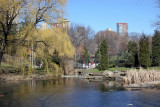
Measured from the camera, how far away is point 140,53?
27.4 meters

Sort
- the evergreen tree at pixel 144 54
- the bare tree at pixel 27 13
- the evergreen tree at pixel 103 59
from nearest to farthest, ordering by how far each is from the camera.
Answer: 1. the bare tree at pixel 27 13
2. the evergreen tree at pixel 144 54
3. the evergreen tree at pixel 103 59

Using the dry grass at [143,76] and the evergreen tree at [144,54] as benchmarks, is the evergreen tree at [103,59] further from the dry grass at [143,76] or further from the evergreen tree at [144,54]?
the dry grass at [143,76]

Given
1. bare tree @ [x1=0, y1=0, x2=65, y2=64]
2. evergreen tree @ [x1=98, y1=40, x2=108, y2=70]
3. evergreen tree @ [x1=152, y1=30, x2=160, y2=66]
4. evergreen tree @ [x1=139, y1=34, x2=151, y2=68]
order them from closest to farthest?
bare tree @ [x1=0, y1=0, x2=65, y2=64]
evergreen tree @ [x1=139, y1=34, x2=151, y2=68]
evergreen tree @ [x1=152, y1=30, x2=160, y2=66]
evergreen tree @ [x1=98, y1=40, x2=108, y2=70]

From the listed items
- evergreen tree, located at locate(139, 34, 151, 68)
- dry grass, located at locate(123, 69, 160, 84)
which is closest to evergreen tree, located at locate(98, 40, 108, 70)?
evergreen tree, located at locate(139, 34, 151, 68)

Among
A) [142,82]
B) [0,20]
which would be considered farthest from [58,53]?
[142,82]

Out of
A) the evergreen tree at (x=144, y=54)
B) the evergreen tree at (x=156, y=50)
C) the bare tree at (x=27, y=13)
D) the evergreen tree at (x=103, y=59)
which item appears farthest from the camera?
the evergreen tree at (x=103, y=59)

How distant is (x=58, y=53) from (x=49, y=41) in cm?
329

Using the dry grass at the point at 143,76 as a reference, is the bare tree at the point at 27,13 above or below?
above

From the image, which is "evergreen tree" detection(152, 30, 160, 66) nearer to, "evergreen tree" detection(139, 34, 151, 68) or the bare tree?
"evergreen tree" detection(139, 34, 151, 68)

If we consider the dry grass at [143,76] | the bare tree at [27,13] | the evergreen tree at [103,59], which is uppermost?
the bare tree at [27,13]

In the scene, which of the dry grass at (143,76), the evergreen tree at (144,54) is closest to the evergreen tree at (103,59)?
the evergreen tree at (144,54)

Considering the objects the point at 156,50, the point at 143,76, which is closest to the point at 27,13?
the point at 143,76

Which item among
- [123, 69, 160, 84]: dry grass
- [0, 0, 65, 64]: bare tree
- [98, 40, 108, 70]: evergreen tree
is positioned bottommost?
[123, 69, 160, 84]: dry grass

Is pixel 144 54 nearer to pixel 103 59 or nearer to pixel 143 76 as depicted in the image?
pixel 103 59
